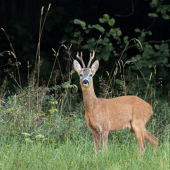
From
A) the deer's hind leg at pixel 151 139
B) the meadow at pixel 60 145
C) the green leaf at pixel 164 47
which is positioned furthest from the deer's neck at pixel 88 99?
the green leaf at pixel 164 47

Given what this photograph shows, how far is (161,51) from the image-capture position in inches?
257

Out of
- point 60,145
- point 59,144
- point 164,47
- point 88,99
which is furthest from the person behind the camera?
point 164,47

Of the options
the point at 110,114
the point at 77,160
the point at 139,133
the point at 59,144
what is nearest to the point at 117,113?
the point at 110,114

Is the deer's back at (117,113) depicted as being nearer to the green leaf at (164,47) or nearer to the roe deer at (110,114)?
the roe deer at (110,114)

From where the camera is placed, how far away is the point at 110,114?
4789mm

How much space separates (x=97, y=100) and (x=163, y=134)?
1.34m

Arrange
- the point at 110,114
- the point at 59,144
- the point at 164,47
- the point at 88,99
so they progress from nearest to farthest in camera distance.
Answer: the point at 59,144
the point at 88,99
the point at 110,114
the point at 164,47

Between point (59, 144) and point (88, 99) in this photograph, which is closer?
point (59, 144)

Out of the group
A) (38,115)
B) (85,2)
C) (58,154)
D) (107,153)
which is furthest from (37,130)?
(85,2)

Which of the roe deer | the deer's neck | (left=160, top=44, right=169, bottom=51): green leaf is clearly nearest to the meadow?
the roe deer

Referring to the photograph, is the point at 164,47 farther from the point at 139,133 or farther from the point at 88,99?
the point at 88,99

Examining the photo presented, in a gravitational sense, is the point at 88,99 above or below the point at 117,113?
above

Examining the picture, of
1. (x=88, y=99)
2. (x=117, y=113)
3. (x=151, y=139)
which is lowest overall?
(x=151, y=139)

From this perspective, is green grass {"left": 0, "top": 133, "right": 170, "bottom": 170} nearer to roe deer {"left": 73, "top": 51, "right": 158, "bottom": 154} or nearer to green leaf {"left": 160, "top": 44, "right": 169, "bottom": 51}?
roe deer {"left": 73, "top": 51, "right": 158, "bottom": 154}
